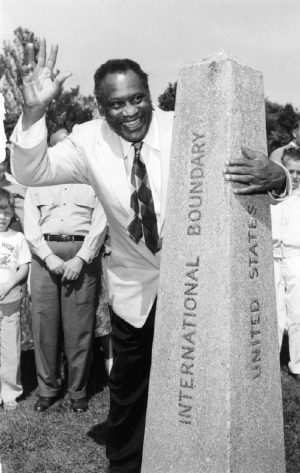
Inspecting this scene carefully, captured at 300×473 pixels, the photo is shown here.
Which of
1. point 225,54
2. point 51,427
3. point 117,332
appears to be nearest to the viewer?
point 225,54

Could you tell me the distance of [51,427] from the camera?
191 inches

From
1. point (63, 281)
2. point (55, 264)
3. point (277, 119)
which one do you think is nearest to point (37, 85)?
point (55, 264)

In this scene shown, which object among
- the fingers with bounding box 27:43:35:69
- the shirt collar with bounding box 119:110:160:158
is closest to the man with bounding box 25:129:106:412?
the shirt collar with bounding box 119:110:160:158

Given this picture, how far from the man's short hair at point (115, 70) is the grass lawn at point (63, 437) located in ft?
7.81

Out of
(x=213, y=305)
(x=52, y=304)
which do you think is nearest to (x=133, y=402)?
(x=213, y=305)

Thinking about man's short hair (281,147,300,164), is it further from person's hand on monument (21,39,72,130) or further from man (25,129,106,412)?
person's hand on monument (21,39,72,130)

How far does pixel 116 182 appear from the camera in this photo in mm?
3324

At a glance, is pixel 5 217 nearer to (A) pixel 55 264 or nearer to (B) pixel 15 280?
(B) pixel 15 280

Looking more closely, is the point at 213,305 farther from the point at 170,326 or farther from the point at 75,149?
the point at 75,149

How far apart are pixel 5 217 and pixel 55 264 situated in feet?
2.36

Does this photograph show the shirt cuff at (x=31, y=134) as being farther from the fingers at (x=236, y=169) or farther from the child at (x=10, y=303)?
the child at (x=10, y=303)

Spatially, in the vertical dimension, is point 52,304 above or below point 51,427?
above

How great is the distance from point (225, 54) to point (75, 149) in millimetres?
1001

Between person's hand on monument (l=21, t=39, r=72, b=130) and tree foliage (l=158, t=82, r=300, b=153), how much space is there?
3040 cm
